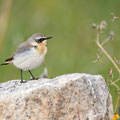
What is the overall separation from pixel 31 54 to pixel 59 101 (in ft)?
5.09

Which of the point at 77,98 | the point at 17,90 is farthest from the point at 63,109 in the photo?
the point at 17,90

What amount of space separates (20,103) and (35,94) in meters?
0.17

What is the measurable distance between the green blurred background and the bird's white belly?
154 centimetres

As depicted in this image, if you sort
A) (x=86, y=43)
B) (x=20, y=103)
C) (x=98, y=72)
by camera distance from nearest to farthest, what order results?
(x=20, y=103) < (x=98, y=72) < (x=86, y=43)

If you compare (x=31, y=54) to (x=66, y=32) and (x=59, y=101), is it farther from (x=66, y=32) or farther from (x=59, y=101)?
(x=66, y=32)

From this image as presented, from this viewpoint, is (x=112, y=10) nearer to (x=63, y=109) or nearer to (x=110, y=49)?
(x=110, y=49)

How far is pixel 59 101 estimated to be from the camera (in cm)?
621

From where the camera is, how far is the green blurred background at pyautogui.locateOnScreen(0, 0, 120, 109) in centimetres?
938

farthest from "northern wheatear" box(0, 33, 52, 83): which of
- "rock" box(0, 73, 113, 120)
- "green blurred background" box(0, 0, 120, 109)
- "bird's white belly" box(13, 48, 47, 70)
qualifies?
"green blurred background" box(0, 0, 120, 109)

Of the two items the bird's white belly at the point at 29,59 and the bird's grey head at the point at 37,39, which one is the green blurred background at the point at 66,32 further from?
the bird's white belly at the point at 29,59

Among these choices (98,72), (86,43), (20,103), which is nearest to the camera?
(20,103)

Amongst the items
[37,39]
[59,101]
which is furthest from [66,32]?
[59,101]

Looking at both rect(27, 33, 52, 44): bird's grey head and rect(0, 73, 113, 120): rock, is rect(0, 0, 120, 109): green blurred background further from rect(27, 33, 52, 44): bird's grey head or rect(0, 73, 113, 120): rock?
rect(0, 73, 113, 120): rock

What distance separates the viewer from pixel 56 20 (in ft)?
33.4
